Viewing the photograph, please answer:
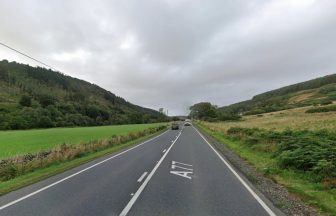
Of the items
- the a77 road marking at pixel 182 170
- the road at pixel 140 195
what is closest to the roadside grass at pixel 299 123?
the a77 road marking at pixel 182 170

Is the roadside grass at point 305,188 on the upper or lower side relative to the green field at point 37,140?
lower

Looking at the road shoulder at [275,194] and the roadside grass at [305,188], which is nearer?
the road shoulder at [275,194]

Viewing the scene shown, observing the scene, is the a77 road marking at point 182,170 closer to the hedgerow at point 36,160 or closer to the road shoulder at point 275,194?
the road shoulder at point 275,194

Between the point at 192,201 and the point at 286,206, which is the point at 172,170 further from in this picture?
the point at 286,206

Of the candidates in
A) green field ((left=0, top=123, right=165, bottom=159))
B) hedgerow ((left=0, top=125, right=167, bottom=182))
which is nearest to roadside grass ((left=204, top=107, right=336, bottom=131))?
green field ((left=0, top=123, right=165, bottom=159))

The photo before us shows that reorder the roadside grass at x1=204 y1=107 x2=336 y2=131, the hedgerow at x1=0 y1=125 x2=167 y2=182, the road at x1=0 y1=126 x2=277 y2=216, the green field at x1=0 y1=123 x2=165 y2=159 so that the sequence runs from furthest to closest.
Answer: the roadside grass at x1=204 y1=107 x2=336 y2=131 < the green field at x1=0 y1=123 x2=165 y2=159 < the hedgerow at x1=0 y1=125 x2=167 y2=182 < the road at x1=0 y1=126 x2=277 y2=216

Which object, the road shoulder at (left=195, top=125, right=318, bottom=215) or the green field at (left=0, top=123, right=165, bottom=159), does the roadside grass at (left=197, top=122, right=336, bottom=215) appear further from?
the green field at (left=0, top=123, right=165, bottom=159)

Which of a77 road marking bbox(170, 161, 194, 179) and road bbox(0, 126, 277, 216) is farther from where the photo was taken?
a77 road marking bbox(170, 161, 194, 179)

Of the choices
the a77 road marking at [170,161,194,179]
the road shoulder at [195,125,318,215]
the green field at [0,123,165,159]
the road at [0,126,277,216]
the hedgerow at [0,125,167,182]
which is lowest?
the road shoulder at [195,125,318,215]

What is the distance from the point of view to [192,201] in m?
8.81

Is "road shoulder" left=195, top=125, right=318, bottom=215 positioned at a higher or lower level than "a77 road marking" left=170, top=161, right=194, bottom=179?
lower

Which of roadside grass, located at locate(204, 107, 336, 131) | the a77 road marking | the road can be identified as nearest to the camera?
the road

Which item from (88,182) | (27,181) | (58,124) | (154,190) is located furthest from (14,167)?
(58,124)

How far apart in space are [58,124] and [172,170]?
343 ft
